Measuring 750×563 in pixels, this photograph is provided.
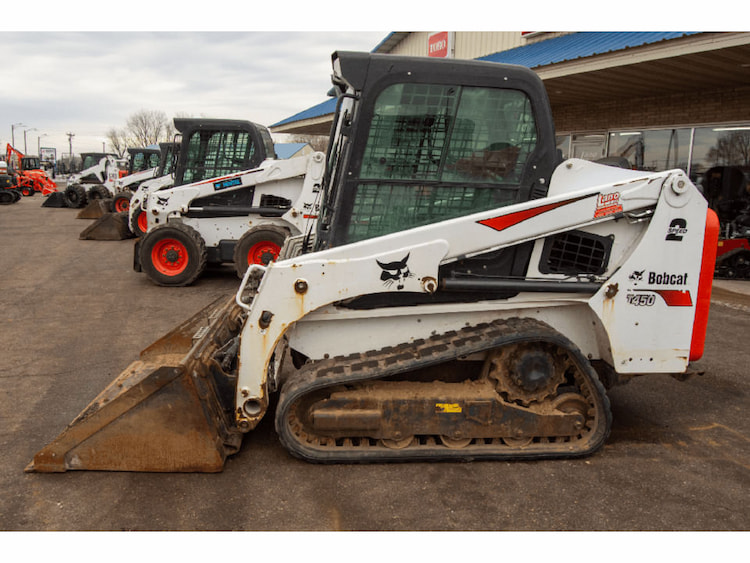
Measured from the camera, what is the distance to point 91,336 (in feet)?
23.4

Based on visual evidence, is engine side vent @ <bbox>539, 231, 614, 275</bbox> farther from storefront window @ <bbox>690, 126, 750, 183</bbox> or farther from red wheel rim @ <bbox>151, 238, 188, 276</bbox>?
storefront window @ <bbox>690, 126, 750, 183</bbox>

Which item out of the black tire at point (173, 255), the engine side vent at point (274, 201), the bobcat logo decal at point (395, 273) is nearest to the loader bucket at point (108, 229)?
the black tire at point (173, 255)

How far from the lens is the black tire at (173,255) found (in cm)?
1000

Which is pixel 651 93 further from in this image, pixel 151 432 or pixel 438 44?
pixel 151 432

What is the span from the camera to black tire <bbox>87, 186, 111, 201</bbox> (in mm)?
26391

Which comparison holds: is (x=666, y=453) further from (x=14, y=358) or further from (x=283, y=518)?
(x=14, y=358)

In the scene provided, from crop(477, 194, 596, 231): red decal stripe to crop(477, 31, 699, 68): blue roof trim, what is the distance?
23.7 ft

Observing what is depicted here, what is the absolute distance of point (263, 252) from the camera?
10039mm

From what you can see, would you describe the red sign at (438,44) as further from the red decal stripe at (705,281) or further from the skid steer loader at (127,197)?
the red decal stripe at (705,281)

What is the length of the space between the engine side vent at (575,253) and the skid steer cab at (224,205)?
596 centimetres

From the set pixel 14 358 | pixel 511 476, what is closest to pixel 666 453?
pixel 511 476

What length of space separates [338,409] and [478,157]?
1.84 m

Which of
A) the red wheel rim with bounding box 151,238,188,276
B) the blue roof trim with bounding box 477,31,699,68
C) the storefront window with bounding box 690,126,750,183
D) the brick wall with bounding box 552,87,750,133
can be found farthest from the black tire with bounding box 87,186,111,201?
the storefront window with bounding box 690,126,750,183

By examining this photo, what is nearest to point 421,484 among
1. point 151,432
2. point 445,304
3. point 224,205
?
point 445,304
